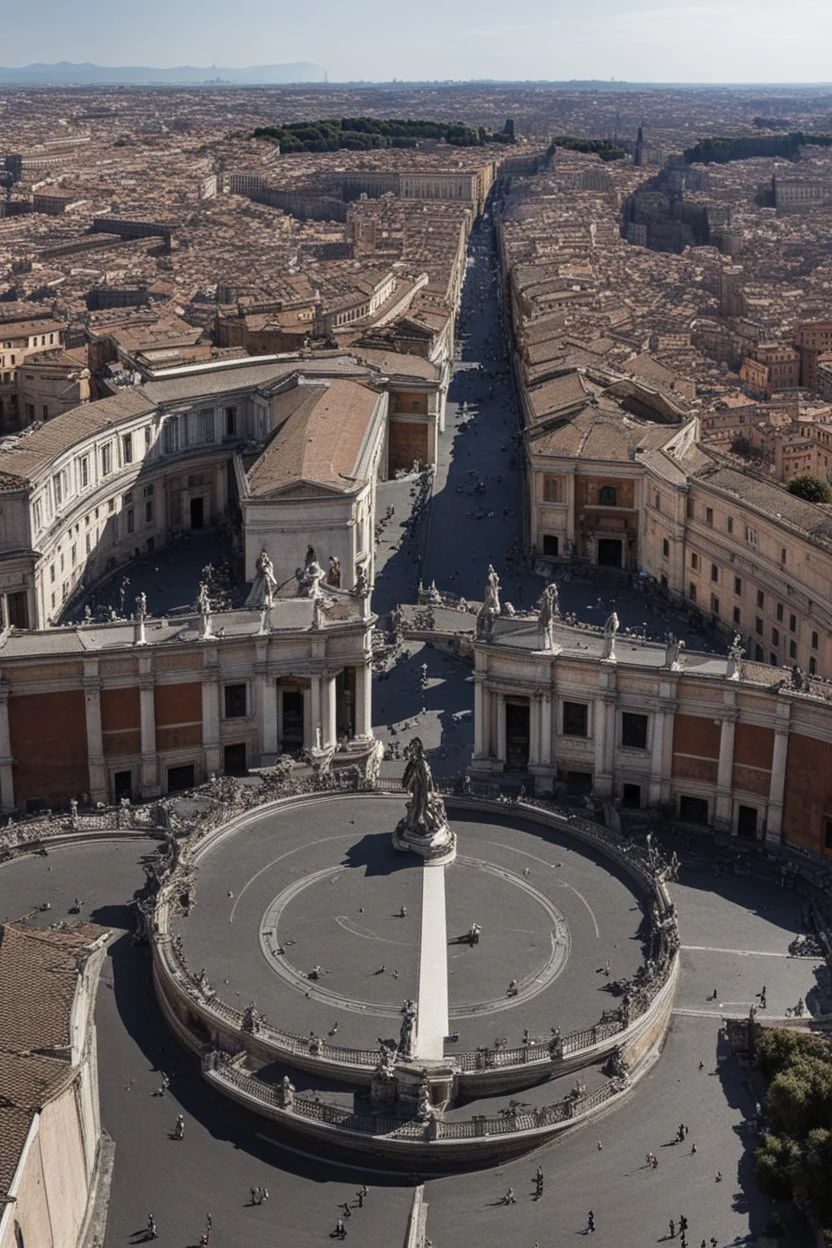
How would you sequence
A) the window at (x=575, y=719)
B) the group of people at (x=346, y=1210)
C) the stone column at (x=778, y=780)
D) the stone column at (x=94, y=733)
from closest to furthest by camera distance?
the group of people at (x=346, y=1210) < the stone column at (x=778, y=780) < the stone column at (x=94, y=733) < the window at (x=575, y=719)

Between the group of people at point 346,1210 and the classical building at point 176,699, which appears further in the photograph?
the classical building at point 176,699

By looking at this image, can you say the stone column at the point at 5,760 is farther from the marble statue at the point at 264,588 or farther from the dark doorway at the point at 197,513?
Answer: the dark doorway at the point at 197,513

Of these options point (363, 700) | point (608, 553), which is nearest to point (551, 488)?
point (608, 553)

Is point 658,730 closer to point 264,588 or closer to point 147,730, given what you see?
Result: point 264,588

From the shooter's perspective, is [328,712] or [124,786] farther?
[328,712]

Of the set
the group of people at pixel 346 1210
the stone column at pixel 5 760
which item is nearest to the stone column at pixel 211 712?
the stone column at pixel 5 760

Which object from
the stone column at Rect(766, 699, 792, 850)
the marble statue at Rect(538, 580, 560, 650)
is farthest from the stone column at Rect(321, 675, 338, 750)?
the stone column at Rect(766, 699, 792, 850)

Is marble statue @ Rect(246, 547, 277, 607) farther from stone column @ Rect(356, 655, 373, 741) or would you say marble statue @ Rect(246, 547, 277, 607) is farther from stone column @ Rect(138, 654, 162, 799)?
stone column @ Rect(138, 654, 162, 799)
